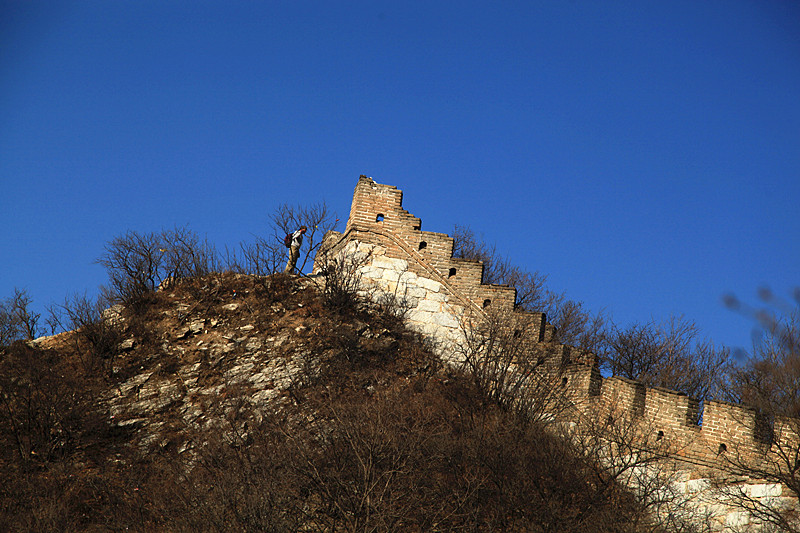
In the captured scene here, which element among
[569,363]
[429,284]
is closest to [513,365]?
[569,363]

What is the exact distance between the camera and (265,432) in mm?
20000

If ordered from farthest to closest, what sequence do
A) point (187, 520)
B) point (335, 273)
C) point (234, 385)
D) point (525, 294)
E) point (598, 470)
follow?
1. point (525, 294)
2. point (335, 273)
3. point (234, 385)
4. point (598, 470)
5. point (187, 520)

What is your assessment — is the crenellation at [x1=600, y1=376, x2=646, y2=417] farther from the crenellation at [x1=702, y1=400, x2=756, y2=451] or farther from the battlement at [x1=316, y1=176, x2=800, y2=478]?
the crenellation at [x1=702, y1=400, x2=756, y2=451]

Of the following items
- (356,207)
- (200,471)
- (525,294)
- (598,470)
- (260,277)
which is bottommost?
(200,471)

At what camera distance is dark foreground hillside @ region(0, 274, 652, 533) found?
56.3 feet

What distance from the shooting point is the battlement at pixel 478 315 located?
19.8 m

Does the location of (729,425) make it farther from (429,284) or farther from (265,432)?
(265,432)

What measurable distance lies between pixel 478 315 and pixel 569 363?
2.83 m

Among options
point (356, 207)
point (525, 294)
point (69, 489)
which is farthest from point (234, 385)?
point (525, 294)

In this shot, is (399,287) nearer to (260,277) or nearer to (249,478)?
(260,277)

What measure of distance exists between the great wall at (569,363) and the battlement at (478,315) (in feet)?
0.08

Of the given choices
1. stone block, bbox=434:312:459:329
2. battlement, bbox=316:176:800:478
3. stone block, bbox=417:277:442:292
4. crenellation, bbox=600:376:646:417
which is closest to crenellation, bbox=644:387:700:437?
battlement, bbox=316:176:800:478

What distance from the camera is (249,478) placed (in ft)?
58.9

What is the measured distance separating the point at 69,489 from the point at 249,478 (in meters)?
4.08
